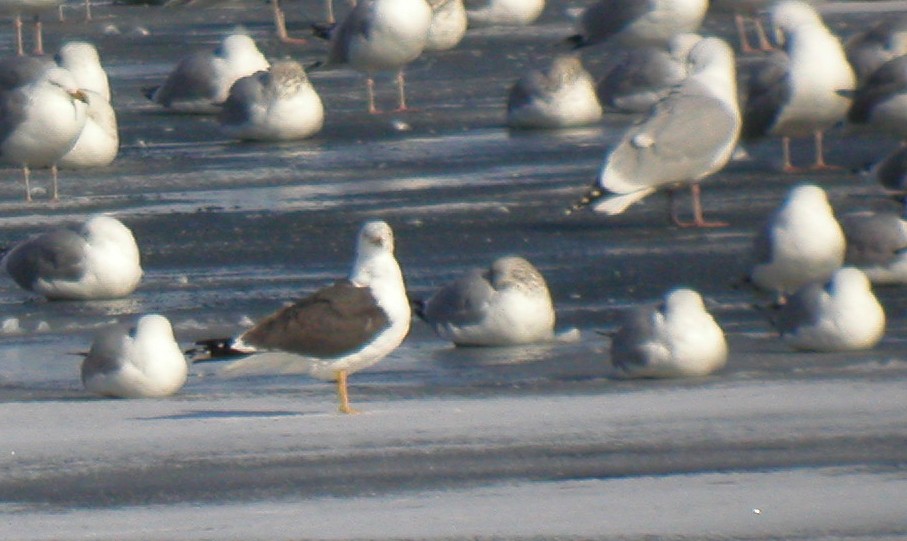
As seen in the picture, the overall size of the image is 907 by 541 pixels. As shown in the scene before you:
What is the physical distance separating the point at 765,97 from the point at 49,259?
5.46 meters

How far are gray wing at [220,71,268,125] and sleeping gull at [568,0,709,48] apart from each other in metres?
4.07

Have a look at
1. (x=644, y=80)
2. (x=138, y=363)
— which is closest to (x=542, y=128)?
(x=644, y=80)

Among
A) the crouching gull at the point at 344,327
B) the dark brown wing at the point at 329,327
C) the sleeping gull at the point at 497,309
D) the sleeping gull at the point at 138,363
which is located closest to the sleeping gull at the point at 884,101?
the sleeping gull at the point at 497,309

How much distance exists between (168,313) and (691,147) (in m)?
3.69

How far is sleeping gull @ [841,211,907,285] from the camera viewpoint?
1111 cm

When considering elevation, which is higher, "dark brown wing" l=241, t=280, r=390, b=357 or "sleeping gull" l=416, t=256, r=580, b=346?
"dark brown wing" l=241, t=280, r=390, b=357

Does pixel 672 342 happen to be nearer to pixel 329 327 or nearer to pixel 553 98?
pixel 329 327

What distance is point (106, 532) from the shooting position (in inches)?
258

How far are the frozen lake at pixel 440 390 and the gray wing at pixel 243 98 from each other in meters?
0.24

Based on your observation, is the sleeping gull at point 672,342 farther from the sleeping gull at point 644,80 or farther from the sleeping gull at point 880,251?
the sleeping gull at point 644,80

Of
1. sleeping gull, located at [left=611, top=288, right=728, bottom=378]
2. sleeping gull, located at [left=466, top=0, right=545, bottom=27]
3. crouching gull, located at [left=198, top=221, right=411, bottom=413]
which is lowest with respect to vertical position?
sleeping gull, located at [left=466, top=0, right=545, bottom=27]

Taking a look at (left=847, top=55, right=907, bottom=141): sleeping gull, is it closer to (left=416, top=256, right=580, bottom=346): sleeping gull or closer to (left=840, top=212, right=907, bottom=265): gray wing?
(left=840, top=212, right=907, bottom=265): gray wing

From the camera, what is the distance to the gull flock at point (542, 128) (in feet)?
28.0

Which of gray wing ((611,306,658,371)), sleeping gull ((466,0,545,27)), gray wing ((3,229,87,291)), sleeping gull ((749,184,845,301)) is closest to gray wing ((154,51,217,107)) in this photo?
sleeping gull ((466,0,545,27))
